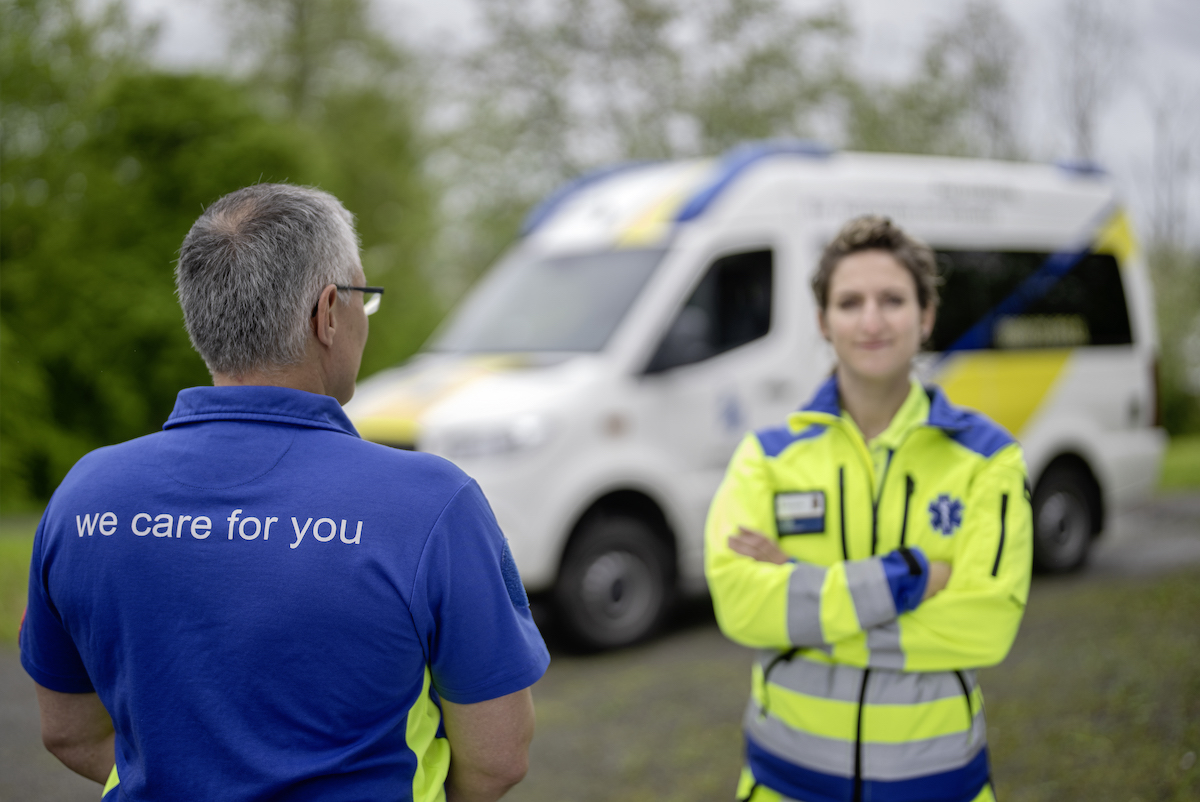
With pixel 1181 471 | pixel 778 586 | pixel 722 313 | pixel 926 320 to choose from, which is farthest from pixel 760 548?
pixel 1181 471

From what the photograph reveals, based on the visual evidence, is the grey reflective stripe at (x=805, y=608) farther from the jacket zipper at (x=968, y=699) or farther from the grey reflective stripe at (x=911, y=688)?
the jacket zipper at (x=968, y=699)

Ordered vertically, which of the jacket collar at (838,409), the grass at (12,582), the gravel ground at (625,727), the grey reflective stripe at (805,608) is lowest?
the gravel ground at (625,727)

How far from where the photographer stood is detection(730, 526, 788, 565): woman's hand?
7.50 ft

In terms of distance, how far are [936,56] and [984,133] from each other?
1.59 meters

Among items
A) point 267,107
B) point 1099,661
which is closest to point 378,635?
point 1099,661

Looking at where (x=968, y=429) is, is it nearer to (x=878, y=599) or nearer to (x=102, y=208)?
(x=878, y=599)

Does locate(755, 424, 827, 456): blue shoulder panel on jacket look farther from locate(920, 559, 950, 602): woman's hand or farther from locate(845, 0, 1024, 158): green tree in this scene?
locate(845, 0, 1024, 158): green tree

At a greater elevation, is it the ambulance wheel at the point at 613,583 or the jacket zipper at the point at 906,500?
the jacket zipper at the point at 906,500

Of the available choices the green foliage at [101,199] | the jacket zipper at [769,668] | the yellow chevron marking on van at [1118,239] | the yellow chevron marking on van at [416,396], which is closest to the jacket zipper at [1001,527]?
the jacket zipper at [769,668]

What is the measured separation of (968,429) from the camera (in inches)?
88.7

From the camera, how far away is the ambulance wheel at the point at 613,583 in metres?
5.67

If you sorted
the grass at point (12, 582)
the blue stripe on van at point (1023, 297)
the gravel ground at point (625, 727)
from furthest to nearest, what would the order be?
the blue stripe on van at point (1023, 297) → the grass at point (12, 582) → the gravel ground at point (625, 727)

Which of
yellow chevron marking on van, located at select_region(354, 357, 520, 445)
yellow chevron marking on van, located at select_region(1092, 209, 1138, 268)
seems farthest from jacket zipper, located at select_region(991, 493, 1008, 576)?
yellow chevron marking on van, located at select_region(1092, 209, 1138, 268)

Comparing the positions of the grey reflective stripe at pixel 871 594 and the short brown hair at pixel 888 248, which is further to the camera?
the short brown hair at pixel 888 248
